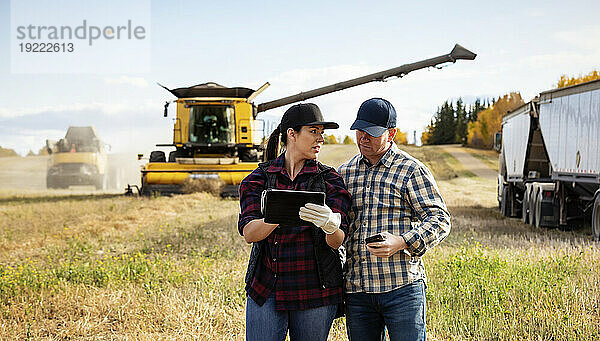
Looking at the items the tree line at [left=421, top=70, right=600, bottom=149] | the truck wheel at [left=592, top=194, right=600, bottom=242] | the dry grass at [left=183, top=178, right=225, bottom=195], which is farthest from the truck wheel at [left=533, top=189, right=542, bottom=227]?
the tree line at [left=421, top=70, right=600, bottom=149]

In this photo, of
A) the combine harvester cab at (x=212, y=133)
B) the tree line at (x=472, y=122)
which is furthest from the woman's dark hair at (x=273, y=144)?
the tree line at (x=472, y=122)

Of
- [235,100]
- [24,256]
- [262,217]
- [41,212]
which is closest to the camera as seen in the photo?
[262,217]

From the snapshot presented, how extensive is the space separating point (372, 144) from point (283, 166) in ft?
1.78

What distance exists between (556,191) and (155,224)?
9284 mm

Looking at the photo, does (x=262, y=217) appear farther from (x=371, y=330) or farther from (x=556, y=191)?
(x=556, y=191)

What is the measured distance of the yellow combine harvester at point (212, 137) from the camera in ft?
70.6

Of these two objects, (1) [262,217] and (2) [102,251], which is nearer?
(1) [262,217]

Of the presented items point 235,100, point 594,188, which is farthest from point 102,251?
point 235,100

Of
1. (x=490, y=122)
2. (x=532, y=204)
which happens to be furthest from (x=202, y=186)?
(x=490, y=122)

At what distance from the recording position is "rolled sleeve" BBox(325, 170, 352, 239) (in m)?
3.44

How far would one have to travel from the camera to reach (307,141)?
3.53 m

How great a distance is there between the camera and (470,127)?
10450 cm

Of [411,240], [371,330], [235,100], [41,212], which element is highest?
[235,100]

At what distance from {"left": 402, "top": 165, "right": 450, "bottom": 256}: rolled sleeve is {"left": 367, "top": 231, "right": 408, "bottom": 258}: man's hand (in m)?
0.04
